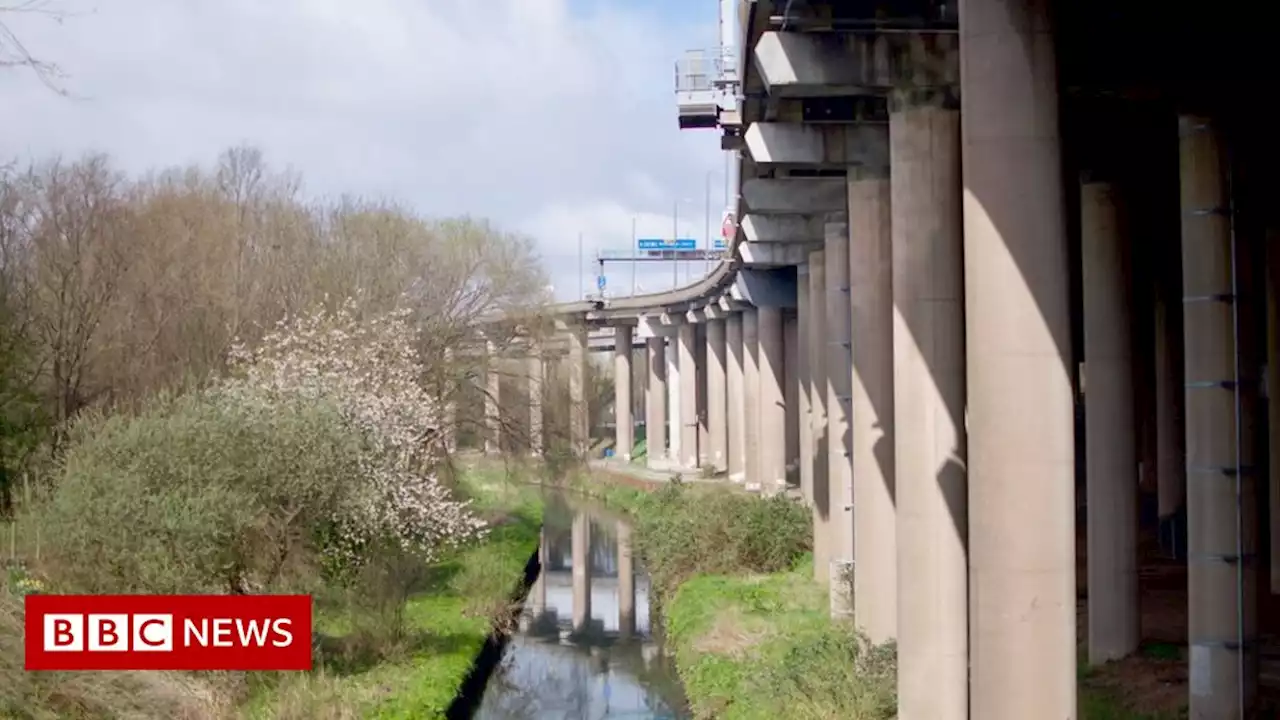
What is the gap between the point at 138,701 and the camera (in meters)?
14.6

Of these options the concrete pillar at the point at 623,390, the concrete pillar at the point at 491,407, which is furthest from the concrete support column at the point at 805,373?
the concrete pillar at the point at 623,390

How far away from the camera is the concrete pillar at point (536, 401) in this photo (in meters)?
40.0

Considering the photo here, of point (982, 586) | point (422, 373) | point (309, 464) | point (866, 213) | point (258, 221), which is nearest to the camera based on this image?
point (982, 586)

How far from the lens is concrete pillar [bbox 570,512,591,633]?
108 ft

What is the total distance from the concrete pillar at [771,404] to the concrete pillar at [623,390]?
26412 millimetres

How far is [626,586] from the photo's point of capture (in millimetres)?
37375

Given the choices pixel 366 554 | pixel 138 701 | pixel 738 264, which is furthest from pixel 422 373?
pixel 138 701

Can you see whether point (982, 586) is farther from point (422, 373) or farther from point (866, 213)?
point (422, 373)

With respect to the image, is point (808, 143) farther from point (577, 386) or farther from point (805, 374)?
point (577, 386)

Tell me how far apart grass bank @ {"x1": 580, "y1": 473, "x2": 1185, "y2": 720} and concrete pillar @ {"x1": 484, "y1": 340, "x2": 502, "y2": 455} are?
17.1ft

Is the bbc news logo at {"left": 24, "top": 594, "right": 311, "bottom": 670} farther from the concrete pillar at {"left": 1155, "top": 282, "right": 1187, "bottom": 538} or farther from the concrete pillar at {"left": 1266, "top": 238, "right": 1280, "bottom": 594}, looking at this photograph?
the concrete pillar at {"left": 1155, "top": 282, "right": 1187, "bottom": 538}

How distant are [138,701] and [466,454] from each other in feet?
87.1

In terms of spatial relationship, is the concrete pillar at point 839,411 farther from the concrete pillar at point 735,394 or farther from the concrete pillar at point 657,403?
the concrete pillar at point 657,403

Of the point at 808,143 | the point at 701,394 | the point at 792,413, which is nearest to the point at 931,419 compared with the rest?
the point at 808,143
